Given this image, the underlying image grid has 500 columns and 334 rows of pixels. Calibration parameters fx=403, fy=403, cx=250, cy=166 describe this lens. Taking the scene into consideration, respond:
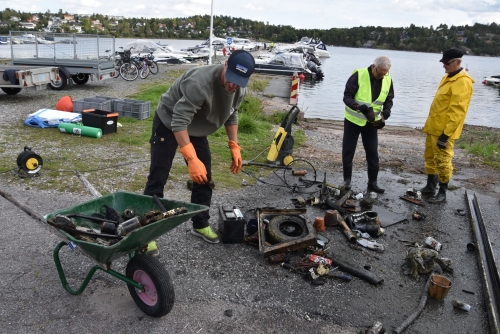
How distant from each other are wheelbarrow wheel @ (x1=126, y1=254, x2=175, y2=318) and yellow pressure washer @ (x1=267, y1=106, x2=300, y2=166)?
14.1 feet

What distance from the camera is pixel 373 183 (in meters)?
6.39

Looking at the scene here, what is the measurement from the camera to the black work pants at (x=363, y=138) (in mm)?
6105

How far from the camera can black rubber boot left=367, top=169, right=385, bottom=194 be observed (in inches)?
249

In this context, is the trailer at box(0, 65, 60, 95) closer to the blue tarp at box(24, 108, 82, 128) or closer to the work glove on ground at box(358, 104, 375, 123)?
the blue tarp at box(24, 108, 82, 128)

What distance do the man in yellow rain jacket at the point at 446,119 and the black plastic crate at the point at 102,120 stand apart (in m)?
5.88

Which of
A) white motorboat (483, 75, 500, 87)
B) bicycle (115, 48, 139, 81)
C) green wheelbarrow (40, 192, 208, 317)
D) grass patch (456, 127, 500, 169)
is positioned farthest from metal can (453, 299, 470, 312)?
white motorboat (483, 75, 500, 87)

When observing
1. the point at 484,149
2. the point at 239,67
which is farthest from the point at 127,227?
A: the point at 484,149

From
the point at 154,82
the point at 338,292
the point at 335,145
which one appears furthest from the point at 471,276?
the point at 154,82

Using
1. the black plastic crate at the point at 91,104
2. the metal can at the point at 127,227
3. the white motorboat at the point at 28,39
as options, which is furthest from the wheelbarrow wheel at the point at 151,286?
the white motorboat at the point at 28,39

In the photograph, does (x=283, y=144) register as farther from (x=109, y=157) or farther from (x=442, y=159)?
(x=109, y=157)

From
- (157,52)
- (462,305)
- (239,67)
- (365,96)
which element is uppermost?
(157,52)

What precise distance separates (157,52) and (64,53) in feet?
65.4

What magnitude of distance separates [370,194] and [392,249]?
5.57ft

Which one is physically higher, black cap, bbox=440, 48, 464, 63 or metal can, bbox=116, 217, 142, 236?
black cap, bbox=440, 48, 464, 63
